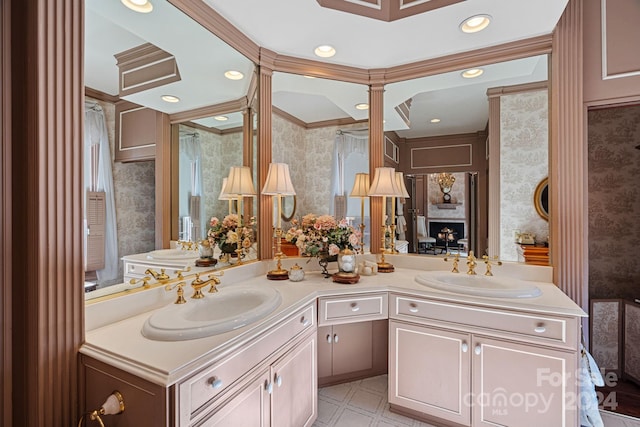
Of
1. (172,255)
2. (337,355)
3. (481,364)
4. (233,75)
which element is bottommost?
(337,355)

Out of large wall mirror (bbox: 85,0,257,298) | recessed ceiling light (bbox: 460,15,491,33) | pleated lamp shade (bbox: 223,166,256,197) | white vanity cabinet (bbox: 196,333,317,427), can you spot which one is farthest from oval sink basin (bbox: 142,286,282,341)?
recessed ceiling light (bbox: 460,15,491,33)

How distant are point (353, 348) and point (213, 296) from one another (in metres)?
1.34

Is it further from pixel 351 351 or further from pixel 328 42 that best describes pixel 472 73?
pixel 351 351

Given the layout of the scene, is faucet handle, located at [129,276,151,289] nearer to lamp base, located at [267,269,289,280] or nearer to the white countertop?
the white countertop

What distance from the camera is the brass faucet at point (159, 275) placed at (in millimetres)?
1500

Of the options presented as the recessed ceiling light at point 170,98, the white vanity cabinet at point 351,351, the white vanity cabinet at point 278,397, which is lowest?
the white vanity cabinet at point 351,351

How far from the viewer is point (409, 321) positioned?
1.87 metres

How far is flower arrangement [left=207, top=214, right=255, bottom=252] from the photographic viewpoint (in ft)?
6.32

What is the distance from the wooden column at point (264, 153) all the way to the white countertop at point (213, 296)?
19cm

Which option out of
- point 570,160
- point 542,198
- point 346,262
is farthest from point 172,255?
point 570,160

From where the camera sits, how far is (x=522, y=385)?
5.24 feet

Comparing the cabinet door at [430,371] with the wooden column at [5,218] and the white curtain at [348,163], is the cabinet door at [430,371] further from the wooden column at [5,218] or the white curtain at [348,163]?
the wooden column at [5,218]

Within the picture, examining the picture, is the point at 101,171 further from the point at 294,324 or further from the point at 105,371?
the point at 294,324

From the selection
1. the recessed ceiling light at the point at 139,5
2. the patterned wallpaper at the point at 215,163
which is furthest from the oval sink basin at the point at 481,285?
the recessed ceiling light at the point at 139,5
